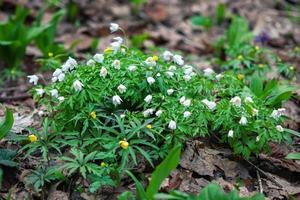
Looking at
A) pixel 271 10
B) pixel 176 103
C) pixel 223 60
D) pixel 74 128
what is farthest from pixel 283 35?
pixel 74 128

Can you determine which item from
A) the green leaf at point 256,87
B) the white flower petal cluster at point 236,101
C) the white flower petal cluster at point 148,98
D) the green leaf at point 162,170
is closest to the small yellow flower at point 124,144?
the green leaf at point 162,170

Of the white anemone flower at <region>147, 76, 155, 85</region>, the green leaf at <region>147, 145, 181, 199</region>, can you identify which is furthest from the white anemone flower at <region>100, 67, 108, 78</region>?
the green leaf at <region>147, 145, 181, 199</region>

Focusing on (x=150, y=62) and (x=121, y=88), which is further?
(x=150, y=62)

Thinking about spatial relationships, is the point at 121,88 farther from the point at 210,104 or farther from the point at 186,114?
the point at 210,104

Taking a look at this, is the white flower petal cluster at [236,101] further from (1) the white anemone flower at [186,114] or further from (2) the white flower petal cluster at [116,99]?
(2) the white flower petal cluster at [116,99]

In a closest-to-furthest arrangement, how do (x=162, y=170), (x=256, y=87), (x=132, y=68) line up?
(x=162, y=170) → (x=132, y=68) → (x=256, y=87)

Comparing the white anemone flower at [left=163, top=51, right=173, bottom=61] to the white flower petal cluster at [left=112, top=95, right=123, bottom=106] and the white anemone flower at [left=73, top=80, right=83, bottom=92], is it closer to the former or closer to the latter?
the white flower petal cluster at [left=112, top=95, right=123, bottom=106]

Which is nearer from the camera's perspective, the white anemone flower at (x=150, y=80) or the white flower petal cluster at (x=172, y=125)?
the white flower petal cluster at (x=172, y=125)

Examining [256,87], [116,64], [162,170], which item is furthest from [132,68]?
[256,87]

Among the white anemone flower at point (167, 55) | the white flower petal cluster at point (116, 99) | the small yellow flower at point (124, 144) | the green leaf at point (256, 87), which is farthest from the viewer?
the green leaf at point (256, 87)

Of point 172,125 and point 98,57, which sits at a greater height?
point 98,57

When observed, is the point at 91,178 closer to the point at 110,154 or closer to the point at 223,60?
the point at 110,154
